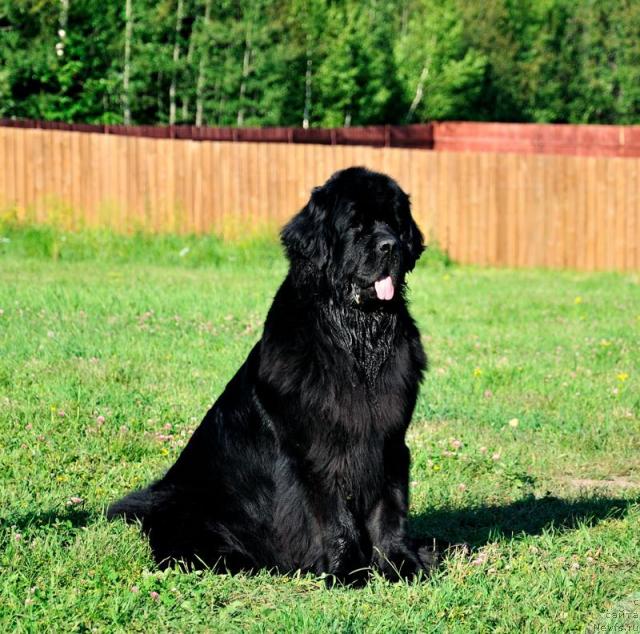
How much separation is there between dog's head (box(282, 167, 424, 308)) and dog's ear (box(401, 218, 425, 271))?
0.09ft

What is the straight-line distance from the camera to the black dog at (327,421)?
468cm

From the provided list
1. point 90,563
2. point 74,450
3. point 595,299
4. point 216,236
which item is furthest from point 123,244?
point 90,563

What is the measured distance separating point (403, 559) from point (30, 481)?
7.70ft

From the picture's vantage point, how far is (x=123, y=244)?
1734cm

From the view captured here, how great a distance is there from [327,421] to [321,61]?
39911 mm

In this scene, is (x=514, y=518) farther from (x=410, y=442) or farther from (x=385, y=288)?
(x=385, y=288)

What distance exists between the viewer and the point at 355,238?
4.74 metres

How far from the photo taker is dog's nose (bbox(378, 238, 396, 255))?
466cm

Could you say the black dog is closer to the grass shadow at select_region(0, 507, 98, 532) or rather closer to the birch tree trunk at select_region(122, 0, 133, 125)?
the grass shadow at select_region(0, 507, 98, 532)

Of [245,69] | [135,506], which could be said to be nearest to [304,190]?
[135,506]

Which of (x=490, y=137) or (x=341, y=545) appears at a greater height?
(x=490, y=137)

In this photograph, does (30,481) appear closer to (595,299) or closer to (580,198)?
(595,299)

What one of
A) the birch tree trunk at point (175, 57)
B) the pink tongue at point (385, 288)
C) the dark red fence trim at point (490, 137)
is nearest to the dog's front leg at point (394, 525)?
the pink tongue at point (385, 288)

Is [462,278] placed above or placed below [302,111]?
below
